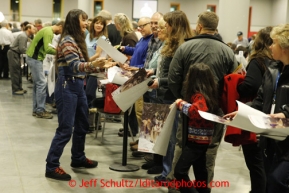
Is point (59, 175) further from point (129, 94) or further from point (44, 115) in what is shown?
point (44, 115)

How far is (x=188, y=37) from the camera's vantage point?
411cm

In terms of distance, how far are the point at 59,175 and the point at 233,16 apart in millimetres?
6931

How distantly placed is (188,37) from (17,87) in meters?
6.78

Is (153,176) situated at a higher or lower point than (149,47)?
lower

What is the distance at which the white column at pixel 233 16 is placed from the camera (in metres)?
10.1

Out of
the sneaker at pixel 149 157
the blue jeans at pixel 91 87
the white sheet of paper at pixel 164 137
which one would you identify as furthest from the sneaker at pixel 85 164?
the blue jeans at pixel 91 87

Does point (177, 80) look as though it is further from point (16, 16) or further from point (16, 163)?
point (16, 16)

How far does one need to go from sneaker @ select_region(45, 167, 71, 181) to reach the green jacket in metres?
3.05

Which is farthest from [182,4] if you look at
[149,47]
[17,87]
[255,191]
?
[255,191]

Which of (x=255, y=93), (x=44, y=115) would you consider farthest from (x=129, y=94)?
(x=44, y=115)

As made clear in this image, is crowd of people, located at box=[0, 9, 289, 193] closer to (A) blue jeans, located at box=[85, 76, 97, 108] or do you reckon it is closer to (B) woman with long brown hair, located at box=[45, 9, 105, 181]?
(B) woman with long brown hair, located at box=[45, 9, 105, 181]

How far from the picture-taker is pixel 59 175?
435cm

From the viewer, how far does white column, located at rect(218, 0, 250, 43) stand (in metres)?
10.1

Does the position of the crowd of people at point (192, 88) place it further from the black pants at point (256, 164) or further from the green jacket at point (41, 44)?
the green jacket at point (41, 44)
